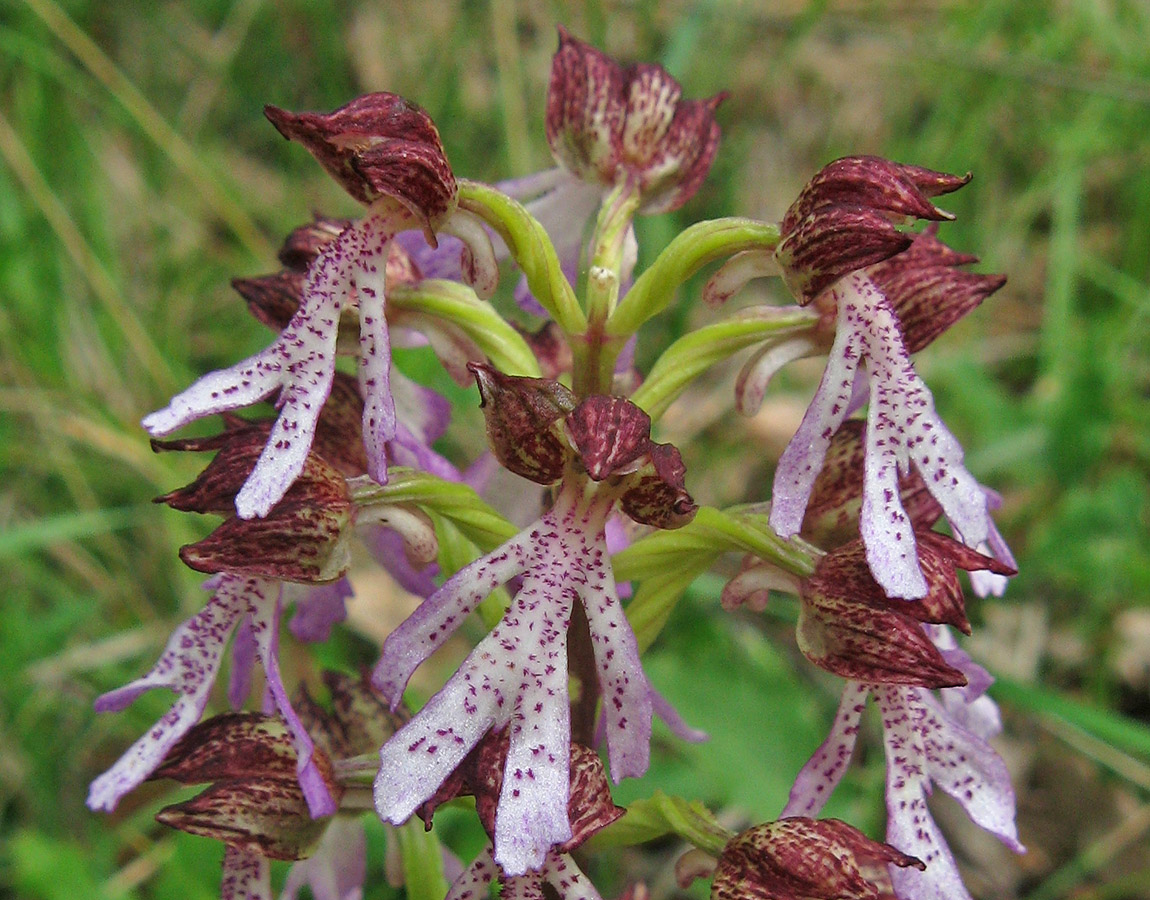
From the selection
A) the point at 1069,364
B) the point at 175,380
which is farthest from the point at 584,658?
the point at 1069,364

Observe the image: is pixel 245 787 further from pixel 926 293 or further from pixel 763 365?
pixel 926 293

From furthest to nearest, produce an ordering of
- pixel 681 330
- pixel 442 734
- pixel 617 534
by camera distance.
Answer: pixel 681 330 → pixel 617 534 → pixel 442 734

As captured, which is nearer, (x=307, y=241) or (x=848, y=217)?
(x=848, y=217)

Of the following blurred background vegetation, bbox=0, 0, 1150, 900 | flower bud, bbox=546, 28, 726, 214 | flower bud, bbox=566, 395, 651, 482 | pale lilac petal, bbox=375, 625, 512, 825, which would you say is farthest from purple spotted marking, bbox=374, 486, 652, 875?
blurred background vegetation, bbox=0, 0, 1150, 900

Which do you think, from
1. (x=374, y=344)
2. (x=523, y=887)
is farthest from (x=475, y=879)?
(x=374, y=344)

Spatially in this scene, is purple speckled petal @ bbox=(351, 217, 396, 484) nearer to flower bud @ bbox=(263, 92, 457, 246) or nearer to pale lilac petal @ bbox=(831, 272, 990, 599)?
flower bud @ bbox=(263, 92, 457, 246)

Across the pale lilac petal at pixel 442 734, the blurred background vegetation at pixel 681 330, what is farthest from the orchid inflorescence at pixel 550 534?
the blurred background vegetation at pixel 681 330
